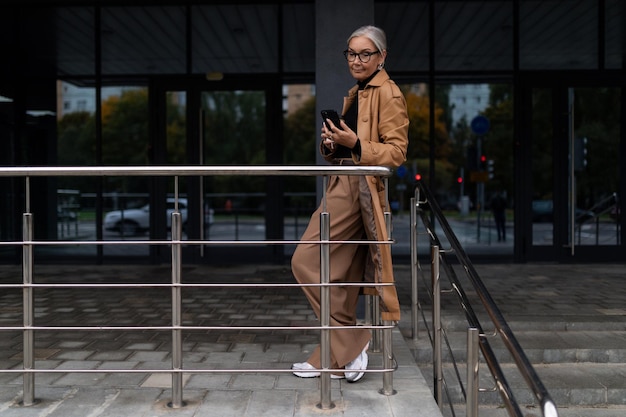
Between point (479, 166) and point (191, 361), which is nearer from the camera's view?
point (191, 361)

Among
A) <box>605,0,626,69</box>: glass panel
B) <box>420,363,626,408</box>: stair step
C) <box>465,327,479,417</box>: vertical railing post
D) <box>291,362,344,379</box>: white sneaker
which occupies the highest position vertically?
<box>605,0,626,69</box>: glass panel

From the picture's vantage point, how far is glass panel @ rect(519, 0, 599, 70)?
8555mm

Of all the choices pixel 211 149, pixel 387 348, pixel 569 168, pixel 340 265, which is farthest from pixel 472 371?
pixel 211 149

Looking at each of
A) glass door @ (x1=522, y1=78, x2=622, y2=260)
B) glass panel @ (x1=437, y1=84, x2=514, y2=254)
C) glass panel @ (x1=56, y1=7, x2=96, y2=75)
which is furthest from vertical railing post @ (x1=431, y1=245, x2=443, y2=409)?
glass panel @ (x1=56, y1=7, x2=96, y2=75)

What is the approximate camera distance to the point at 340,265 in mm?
3273

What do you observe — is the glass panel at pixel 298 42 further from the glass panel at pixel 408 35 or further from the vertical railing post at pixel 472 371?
the vertical railing post at pixel 472 371

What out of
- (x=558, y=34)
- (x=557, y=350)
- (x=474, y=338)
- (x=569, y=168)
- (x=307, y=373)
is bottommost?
(x=557, y=350)

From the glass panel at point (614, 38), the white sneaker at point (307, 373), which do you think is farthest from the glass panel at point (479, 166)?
the white sneaker at point (307, 373)

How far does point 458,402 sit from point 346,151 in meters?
1.94

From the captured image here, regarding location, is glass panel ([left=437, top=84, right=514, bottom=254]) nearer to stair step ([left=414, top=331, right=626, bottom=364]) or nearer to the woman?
stair step ([left=414, top=331, right=626, bottom=364])

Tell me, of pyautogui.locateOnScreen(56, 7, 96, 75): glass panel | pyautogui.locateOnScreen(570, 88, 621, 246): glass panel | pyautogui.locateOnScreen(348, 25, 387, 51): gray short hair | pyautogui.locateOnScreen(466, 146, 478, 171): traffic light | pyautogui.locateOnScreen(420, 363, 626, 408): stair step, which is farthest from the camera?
pyautogui.locateOnScreen(466, 146, 478, 171): traffic light

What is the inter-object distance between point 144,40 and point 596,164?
22.2ft

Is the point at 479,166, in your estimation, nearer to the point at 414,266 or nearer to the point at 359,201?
the point at 414,266

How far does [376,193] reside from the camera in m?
3.10
